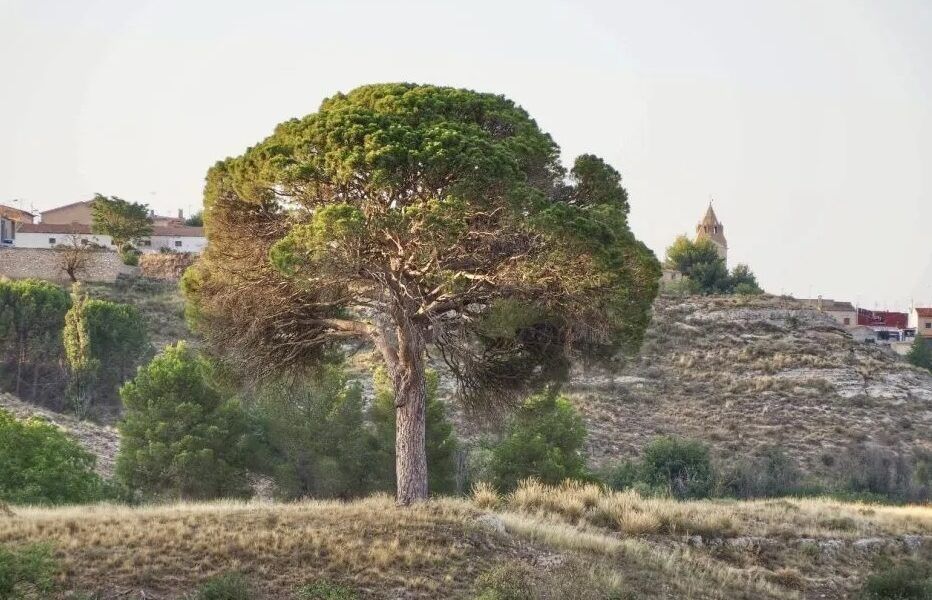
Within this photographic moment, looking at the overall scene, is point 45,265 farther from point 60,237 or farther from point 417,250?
point 417,250

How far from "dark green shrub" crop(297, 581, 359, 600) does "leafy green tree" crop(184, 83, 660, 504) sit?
6519 mm

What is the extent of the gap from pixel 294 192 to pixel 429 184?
301 centimetres

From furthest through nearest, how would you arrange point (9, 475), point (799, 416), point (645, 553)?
point (799, 416) → point (9, 475) → point (645, 553)

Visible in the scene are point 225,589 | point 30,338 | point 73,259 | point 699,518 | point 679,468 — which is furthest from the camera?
point 73,259

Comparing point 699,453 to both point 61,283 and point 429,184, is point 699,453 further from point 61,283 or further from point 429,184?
point 61,283

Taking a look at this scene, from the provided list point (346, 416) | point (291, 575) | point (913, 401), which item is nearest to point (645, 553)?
point (291, 575)

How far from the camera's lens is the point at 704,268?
99.2 meters

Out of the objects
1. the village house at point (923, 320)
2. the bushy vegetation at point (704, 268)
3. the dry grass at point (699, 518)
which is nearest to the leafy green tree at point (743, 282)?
the bushy vegetation at point (704, 268)

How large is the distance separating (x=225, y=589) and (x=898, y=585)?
1286 centimetres

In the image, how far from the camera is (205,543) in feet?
58.4

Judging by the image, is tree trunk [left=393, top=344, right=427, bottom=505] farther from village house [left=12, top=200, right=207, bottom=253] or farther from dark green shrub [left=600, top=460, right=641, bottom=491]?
village house [left=12, top=200, right=207, bottom=253]

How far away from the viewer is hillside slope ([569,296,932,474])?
182 feet

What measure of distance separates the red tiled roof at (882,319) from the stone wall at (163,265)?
79216 mm

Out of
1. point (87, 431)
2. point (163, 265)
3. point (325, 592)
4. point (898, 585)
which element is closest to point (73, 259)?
point (163, 265)
